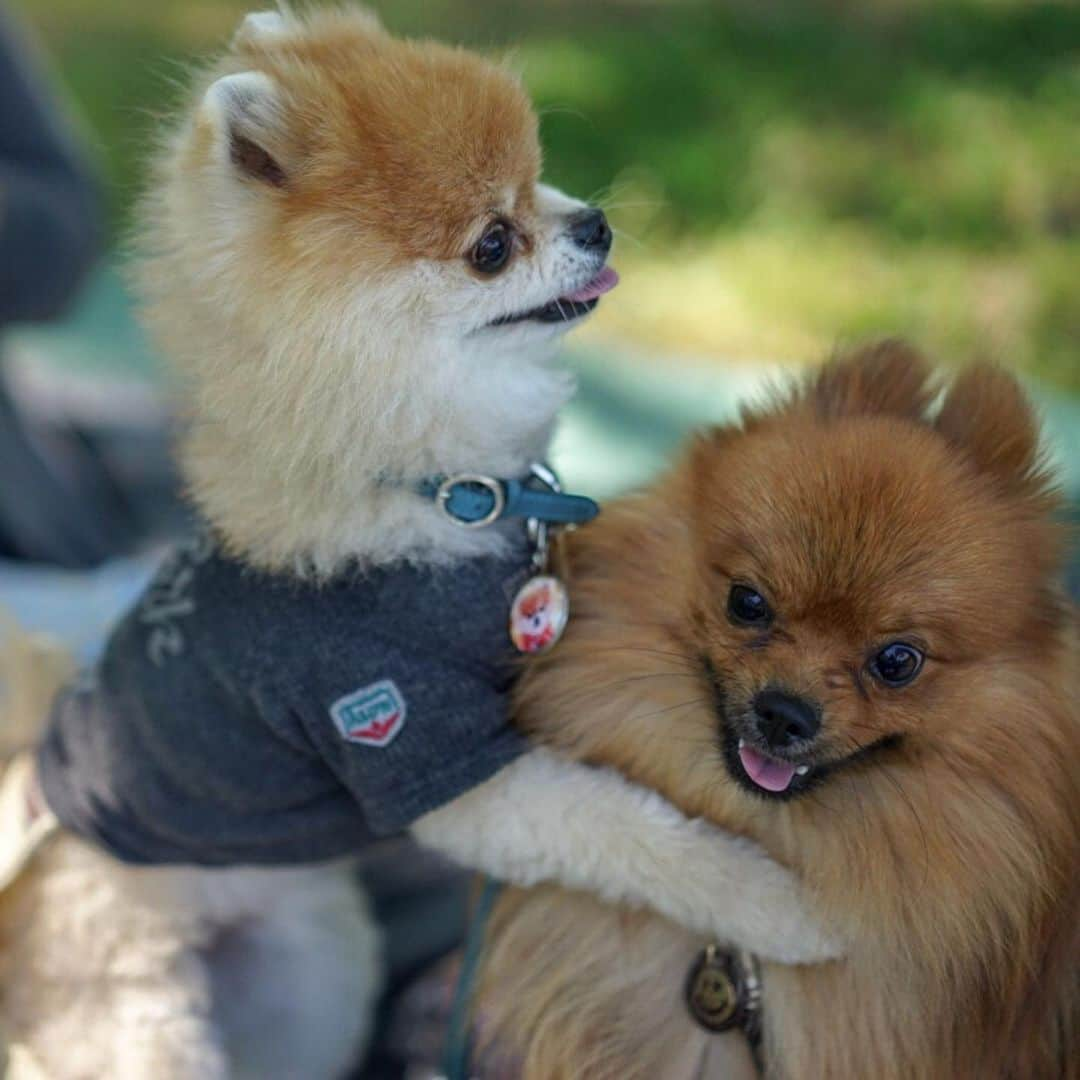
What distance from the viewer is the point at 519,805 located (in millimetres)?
1417

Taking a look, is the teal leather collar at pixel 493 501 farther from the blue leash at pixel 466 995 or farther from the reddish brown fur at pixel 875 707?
the blue leash at pixel 466 995

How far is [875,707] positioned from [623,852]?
338 mm

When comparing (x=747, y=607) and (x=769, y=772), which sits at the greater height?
(x=747, y=607)

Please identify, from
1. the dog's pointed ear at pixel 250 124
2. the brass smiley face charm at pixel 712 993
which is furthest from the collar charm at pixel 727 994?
the dog's pointed ear at pixel 250 124

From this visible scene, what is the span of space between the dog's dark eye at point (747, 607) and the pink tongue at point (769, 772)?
133 mm

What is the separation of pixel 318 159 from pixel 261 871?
0.97 m

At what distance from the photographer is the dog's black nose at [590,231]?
1.48 meters

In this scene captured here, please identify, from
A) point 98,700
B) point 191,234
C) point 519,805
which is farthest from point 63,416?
point 519,805

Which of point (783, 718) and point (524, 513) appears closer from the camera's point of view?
point (783, 718)

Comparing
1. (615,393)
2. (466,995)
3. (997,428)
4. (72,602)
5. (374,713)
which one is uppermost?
(997,428)

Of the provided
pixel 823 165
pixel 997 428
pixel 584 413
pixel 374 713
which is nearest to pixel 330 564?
pixel 374 713

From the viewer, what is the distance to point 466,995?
1548mm

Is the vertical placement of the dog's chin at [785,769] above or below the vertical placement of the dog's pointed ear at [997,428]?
below

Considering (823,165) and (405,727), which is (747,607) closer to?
(405,727)
